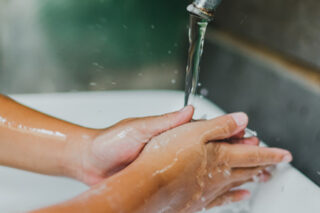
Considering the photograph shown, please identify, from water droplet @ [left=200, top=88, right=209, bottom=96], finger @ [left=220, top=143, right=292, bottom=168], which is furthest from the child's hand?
water droplet @ [left=200, top=88, right=209, bottom=96]

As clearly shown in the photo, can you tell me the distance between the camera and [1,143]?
780 millimetres

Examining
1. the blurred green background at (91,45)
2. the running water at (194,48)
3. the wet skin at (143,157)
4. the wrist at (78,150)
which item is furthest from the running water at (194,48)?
the blurred green background at (91,45)

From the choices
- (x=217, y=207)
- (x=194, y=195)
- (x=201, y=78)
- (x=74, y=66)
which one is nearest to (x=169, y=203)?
(x=194, y=195)

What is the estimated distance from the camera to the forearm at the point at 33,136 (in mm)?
779

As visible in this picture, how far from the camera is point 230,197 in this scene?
792 mm

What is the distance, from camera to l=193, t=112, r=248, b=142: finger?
Result: 0.69m

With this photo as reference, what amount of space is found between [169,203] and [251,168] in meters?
0.20

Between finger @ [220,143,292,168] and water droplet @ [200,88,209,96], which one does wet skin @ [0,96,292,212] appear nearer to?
finger @ [220,143,292,168]

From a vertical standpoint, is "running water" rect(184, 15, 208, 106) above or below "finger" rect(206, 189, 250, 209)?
above

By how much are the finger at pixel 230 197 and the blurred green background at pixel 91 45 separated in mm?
785

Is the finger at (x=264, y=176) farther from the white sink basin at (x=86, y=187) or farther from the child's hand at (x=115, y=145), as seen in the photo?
the child's hand at (x=115, y=145)

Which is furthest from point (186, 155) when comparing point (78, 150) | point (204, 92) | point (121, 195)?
point (204, 92)

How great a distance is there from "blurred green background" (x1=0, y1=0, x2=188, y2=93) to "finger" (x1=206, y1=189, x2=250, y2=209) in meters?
0.79

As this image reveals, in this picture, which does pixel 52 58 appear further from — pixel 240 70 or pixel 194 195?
pixel 194 195
